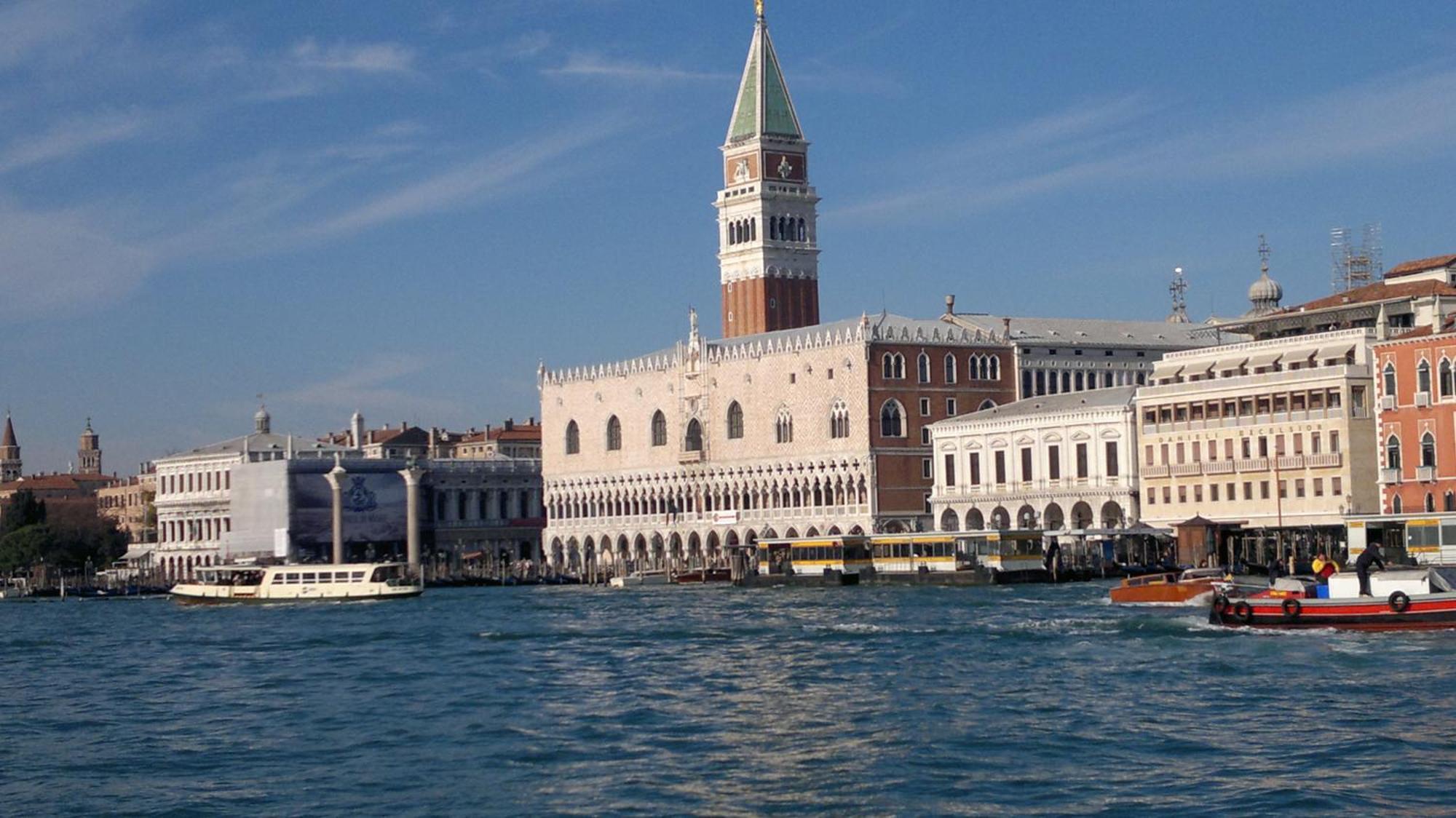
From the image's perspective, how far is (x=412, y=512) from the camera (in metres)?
102

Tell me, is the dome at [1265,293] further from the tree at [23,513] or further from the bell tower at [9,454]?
the bell tower at [9,454]

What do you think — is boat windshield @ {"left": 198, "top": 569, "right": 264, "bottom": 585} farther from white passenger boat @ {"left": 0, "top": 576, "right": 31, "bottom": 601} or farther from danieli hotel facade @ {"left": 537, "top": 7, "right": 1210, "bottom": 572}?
white passenger boat @ {"left": 0, "top": 576, "right": 31, "bottom": 601}

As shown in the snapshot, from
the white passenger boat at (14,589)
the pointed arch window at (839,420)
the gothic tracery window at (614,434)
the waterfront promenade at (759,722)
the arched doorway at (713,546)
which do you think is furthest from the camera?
the white passenger boat at (14,589)

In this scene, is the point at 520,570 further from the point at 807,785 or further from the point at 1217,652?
the point at 807,785

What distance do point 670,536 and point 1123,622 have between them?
182 feet

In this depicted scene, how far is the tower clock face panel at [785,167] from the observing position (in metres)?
109

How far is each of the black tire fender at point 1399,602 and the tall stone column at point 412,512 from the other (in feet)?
213

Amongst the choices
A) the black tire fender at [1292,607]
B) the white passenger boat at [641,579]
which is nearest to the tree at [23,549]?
the white passenger boat at [641,579]

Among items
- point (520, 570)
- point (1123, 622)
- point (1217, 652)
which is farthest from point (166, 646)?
point (520, 570)

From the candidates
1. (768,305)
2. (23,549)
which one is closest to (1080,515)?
(768,305)

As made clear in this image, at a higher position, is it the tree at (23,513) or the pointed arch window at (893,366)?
the pointed arch window at (893,366)

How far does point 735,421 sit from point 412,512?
16683 millimetres

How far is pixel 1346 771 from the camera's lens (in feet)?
78.9

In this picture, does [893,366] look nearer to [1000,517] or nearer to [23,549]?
[1000,517]
